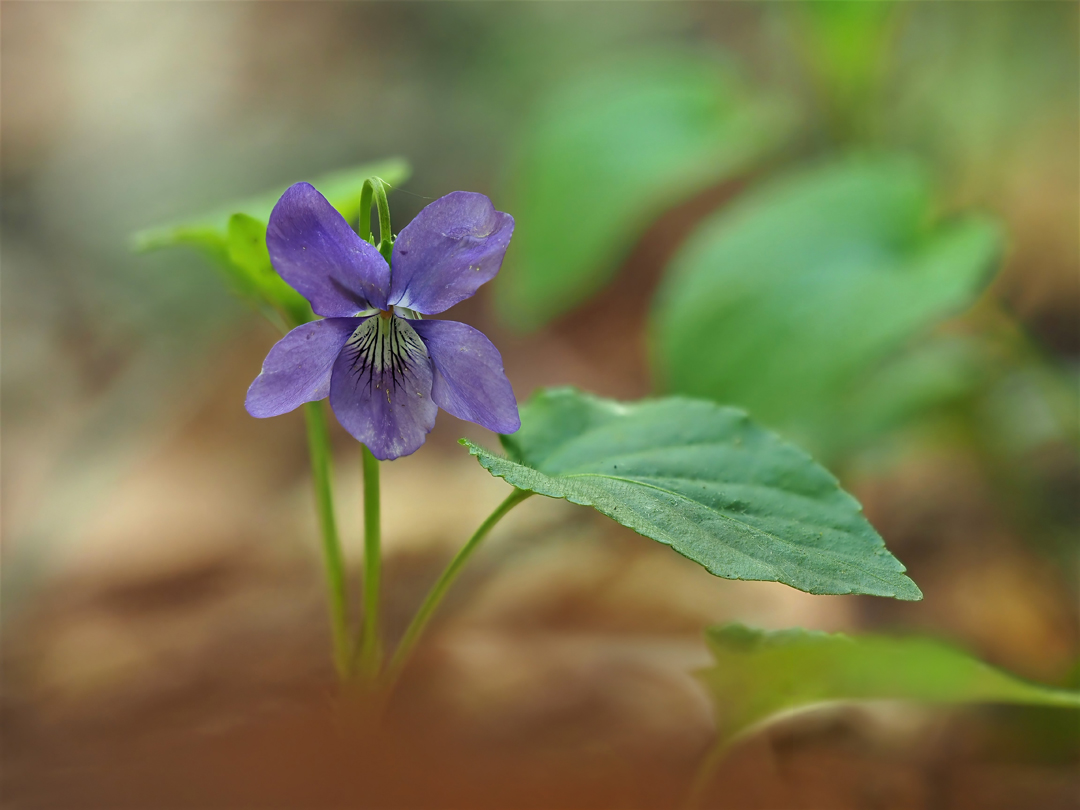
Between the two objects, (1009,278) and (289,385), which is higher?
(1009,278)

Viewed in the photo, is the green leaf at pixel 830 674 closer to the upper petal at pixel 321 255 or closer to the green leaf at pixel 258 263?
the upper petal at pixel 321 255

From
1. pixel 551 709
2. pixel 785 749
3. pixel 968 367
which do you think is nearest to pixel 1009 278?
pixel 968 367

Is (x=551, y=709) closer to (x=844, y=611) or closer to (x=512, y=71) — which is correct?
(x=844, y=611)

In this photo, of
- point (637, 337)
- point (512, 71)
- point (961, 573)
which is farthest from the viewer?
point (512, 71)

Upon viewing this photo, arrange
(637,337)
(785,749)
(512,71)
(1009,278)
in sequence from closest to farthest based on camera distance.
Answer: (785,749) < (1009,278) < (637,337) < (512,71)

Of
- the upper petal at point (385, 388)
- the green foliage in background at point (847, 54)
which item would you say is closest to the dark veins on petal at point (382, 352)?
the upper petal at point (385, 388)

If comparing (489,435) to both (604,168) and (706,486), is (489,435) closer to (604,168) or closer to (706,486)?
(604,168)
